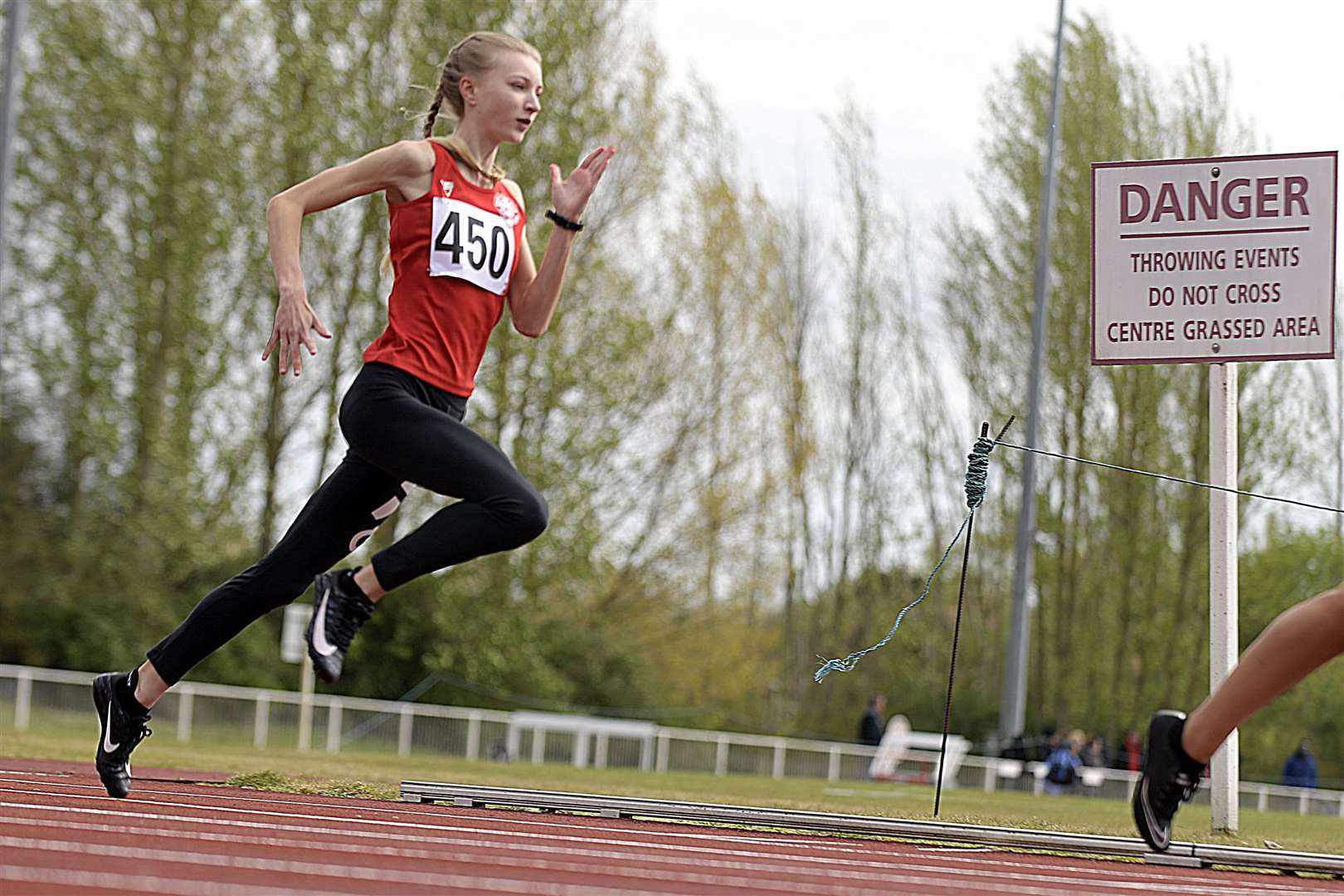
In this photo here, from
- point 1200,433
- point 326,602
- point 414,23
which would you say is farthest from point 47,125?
point 326,602

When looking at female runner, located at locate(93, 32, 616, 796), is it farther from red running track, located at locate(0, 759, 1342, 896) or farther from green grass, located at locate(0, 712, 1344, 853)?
green grass, located at locate(0, 712, 1344, 853)

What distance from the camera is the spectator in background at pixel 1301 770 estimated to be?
31.9 meters

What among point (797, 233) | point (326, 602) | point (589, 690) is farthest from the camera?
point (797, 233)

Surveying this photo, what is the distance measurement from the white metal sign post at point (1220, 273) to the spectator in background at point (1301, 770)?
25.9m

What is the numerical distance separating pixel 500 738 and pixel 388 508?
22595 millimetres

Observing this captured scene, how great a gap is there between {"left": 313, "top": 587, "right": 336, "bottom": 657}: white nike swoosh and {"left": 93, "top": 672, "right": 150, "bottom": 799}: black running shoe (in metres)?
0.56

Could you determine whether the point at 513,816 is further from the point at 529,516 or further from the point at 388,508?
the point at 388,508

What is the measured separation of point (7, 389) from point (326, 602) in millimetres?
25454

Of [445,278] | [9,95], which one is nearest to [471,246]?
[445,278]

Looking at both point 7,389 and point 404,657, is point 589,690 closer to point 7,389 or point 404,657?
point 404,657

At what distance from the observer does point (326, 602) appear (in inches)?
222

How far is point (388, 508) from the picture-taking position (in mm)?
5695

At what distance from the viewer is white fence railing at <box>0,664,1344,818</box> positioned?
24.4 meters

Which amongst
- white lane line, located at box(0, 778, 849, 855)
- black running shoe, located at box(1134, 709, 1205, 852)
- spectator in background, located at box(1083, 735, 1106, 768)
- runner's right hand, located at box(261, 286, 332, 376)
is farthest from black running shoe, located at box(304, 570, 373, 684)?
spectator in background, located at box(1083, 735, 1106, 768)
